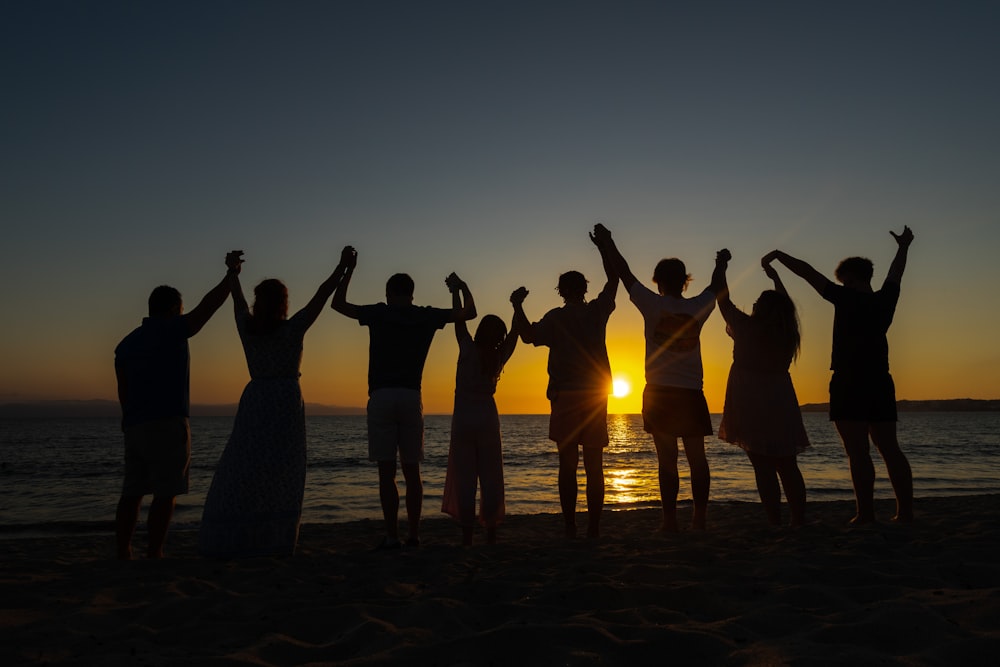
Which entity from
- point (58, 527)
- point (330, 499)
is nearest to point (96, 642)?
point (58, 527)

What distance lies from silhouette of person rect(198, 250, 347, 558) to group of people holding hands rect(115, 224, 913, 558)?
0.01 metres

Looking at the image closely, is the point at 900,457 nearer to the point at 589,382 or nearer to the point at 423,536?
the point at 589,382

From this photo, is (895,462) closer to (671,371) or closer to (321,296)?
(671,371)

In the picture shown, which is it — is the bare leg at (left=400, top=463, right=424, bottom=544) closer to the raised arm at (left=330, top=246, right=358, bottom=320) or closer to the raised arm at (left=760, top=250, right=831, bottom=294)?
the raised arm at (left=330, top=246, right=358, bottom=320)

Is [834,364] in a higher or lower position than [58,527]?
higher

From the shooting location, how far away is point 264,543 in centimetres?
474

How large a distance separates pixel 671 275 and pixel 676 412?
45.3 inches

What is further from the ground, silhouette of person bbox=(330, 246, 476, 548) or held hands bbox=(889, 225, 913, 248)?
held hands bbox=(889, 225, 913, 248)

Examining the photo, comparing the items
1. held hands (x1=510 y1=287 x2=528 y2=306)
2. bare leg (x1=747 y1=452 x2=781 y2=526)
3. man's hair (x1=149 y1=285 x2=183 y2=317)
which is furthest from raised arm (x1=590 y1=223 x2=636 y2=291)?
man's hair (x1=149 y1=285 x2=183 y2=317)

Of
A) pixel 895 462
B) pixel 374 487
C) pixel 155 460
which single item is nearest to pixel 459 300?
pixel 155 460

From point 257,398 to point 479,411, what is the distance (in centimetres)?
178

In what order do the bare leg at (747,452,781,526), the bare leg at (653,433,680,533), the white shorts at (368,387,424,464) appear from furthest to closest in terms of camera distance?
1. the bare leg at (747,452,781,526)
2. the bare leg at (653,433,680,533)
3. the white shorts at (368,387,424,464)

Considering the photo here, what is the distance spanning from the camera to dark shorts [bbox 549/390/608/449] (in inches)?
Answer: 215

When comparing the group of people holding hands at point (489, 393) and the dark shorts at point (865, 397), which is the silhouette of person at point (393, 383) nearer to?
the group of people holding hands at point (489, 393)
